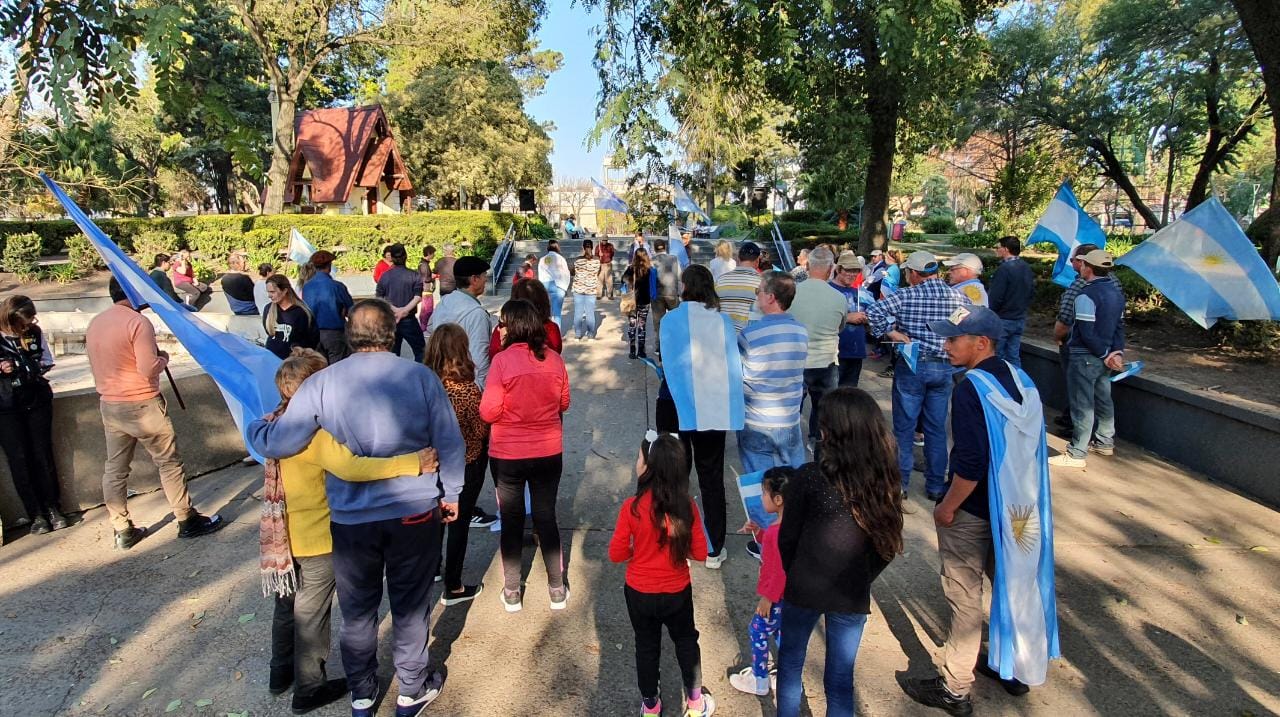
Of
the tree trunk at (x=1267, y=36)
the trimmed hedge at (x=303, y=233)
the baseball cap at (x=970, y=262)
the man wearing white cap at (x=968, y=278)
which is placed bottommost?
the man wearing white cap at (x=968, y=278)

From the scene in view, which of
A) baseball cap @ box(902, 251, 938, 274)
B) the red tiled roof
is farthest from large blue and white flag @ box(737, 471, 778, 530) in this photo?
the red tiled roof

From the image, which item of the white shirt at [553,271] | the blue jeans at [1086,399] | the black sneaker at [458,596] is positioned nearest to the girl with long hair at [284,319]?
the black sneaker at [458,596]

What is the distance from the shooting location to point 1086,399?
6.09 meters

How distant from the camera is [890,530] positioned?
2.44 meters

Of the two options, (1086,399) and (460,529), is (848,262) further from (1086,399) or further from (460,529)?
(460,529)

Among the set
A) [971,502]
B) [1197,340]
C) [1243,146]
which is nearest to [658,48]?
[971,502]

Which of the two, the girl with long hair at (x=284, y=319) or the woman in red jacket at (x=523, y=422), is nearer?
the woman in red jacket at (x=523, y=422)

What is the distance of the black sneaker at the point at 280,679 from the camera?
→ 3141 mm

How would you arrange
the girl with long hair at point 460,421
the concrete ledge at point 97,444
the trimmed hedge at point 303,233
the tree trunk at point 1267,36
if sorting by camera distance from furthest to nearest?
the trimmed hedge at point 303,233
the tree trunk at point 1267,36
the concrete ledge at point 97,444
the girl with long hair at point 460,421

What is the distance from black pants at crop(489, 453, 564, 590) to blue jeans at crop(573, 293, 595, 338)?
7.18 metres

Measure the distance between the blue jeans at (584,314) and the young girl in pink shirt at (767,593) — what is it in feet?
26.2

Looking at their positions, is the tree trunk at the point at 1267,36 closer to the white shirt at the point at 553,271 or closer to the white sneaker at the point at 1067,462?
the white sneaker at the point at 1067,462

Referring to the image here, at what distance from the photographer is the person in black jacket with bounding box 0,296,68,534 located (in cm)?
434

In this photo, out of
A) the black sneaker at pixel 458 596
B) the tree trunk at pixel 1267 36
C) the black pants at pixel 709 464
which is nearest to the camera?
the black sneaker at pixel 458 596
